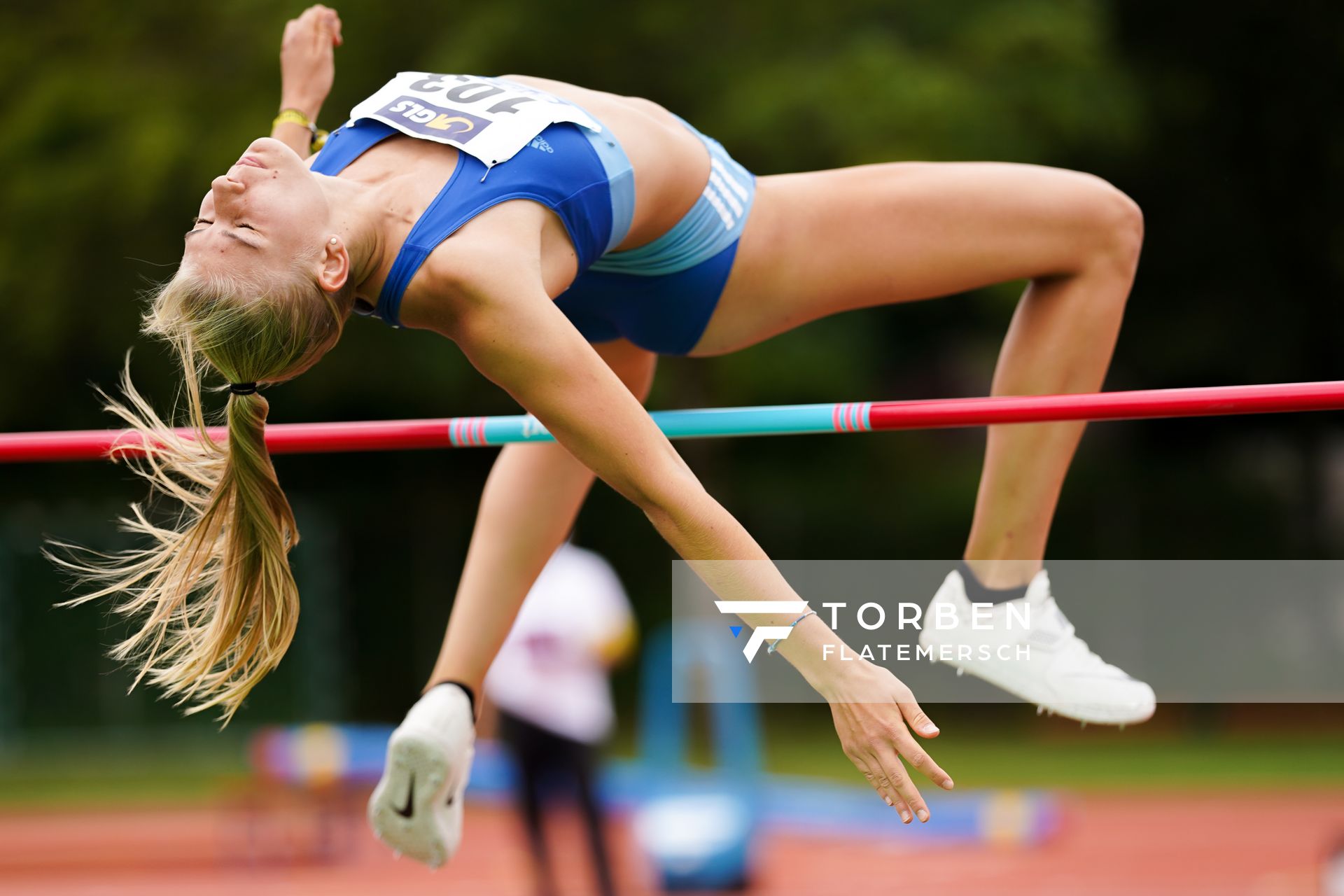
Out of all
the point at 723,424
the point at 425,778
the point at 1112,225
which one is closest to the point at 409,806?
the point at 425,778

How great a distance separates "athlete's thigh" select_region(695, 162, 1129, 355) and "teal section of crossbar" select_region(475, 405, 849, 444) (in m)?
0.20

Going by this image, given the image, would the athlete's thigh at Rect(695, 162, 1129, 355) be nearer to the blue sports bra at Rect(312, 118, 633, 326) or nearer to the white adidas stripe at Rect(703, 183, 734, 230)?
the white adidas stripe at Rect(703, 183, 734, 230)

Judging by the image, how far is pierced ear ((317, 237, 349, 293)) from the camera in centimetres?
239

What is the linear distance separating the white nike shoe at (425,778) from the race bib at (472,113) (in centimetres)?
117

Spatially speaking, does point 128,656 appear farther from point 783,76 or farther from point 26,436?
point 783,76

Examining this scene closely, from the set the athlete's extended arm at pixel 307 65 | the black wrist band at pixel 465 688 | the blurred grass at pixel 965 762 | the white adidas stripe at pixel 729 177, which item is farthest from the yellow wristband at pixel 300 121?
the blurred grass at pixel 965 762

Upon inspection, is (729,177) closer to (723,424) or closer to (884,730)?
(723,424)

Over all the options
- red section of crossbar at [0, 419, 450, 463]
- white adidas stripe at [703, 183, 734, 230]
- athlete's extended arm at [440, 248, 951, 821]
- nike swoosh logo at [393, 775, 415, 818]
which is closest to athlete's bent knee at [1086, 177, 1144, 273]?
white adidas stripe at [703, 183, 734, 230]

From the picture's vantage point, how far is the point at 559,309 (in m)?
2.49

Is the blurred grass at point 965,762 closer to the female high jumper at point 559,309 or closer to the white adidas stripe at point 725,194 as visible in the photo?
the female high jumper at point 559,309

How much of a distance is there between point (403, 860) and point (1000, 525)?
7531 mm

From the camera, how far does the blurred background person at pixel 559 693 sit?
20.7 feet

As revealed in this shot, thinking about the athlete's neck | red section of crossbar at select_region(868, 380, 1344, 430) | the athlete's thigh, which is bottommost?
red section of crossbar at select_region(868, 380, 1344, 430)

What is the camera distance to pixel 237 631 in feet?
9.46
